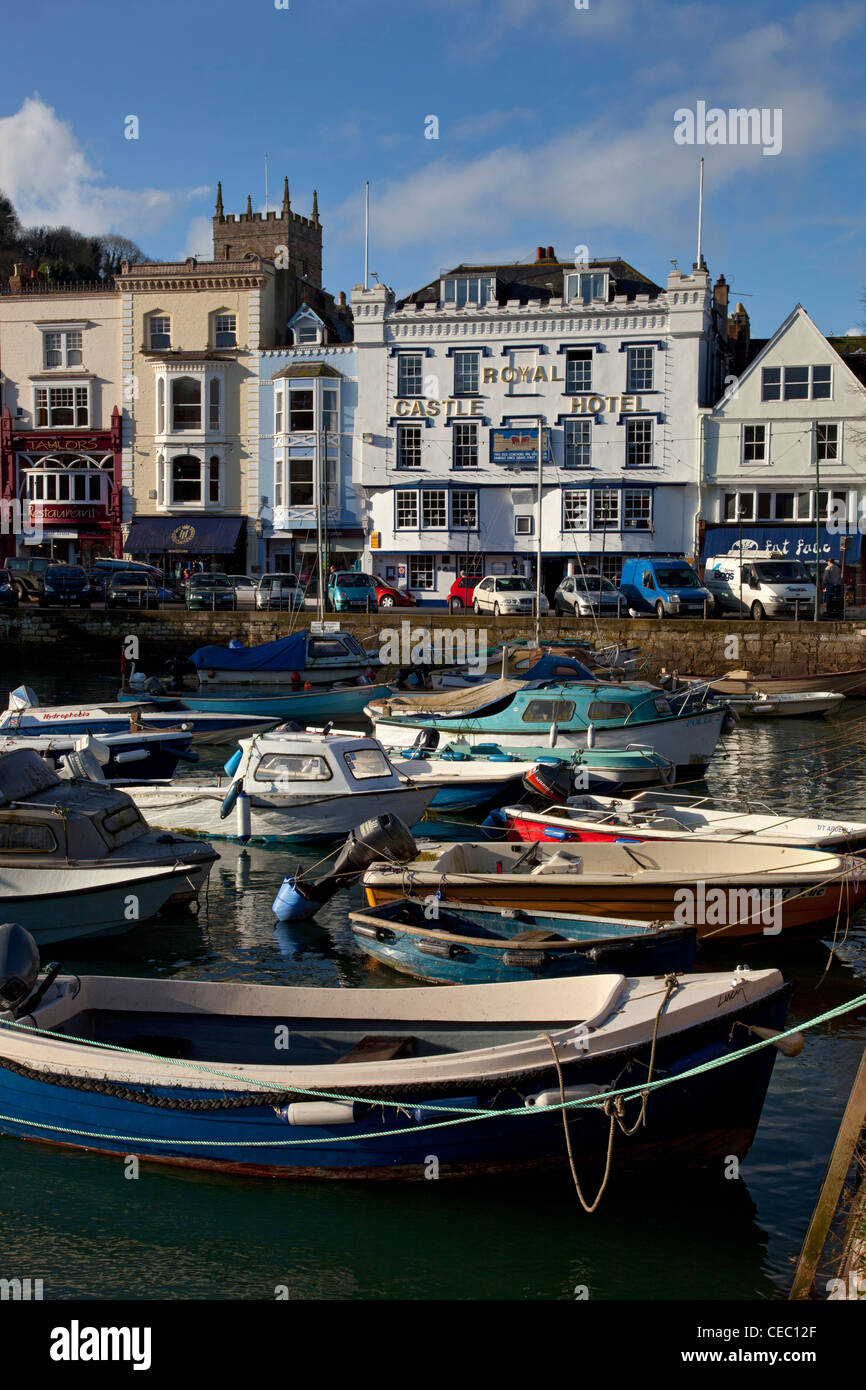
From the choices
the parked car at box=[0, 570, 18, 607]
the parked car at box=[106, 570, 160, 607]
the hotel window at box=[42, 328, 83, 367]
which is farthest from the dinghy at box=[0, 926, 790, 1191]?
the hotel window at box=[42, 328, 83, 367]

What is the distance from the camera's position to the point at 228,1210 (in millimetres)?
9336

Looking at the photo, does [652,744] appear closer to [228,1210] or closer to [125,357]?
[228,1210]

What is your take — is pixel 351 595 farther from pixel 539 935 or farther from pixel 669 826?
pixel 539 935

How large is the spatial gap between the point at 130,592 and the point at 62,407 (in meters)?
15.7

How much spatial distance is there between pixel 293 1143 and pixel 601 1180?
232 cm

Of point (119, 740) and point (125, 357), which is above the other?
point (125, 357)

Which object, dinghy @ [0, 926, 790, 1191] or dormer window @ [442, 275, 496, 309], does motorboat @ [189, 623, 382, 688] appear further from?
dinghy @ [0, 926, 790, 1191]

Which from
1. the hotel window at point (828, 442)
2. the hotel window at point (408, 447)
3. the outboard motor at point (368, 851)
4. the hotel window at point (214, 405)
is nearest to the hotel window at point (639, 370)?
the hotel window at point (828, 442)

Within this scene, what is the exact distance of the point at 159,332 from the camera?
183 ft

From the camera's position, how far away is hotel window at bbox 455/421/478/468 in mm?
51375

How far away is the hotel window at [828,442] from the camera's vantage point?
4847 centimetres

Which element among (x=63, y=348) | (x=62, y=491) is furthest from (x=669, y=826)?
(x=63, y=348)

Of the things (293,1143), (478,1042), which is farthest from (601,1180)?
(293,1143)
